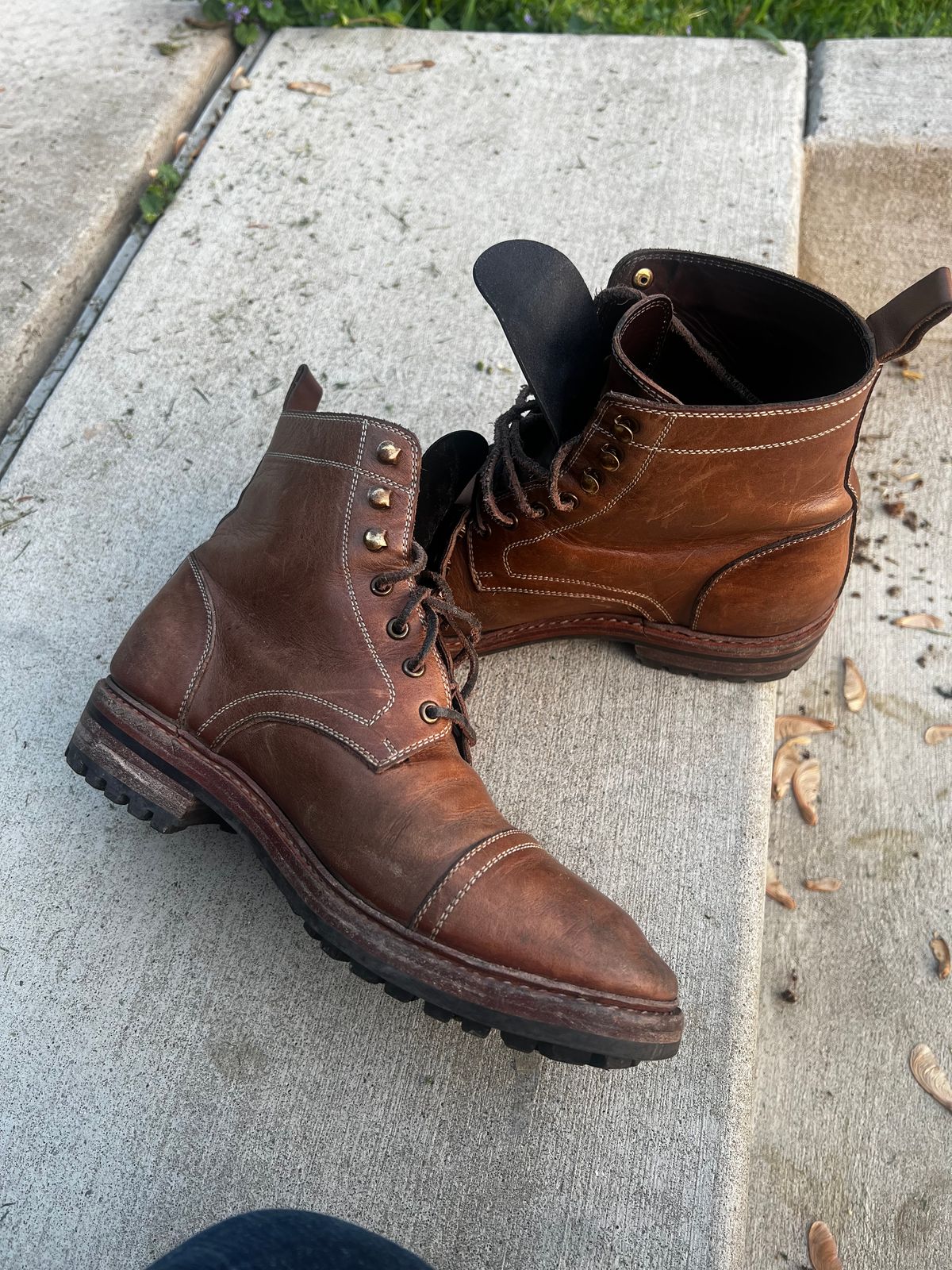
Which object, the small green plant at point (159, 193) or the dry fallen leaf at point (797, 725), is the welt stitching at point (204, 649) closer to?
the dry fallen leaf at point (797, 725)

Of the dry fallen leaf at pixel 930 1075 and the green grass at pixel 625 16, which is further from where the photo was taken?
the green grass at pixel 625 16

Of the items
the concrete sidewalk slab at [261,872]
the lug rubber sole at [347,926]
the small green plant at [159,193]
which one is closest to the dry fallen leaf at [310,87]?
the concrete sidewalk slab at [261,872]

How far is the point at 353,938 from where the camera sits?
4.84 ft

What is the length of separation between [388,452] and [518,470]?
1.03 feet

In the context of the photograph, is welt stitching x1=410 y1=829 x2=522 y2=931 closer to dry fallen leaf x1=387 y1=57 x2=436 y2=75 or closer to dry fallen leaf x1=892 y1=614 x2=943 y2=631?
dry fallen leaf x1=892 y1=614 x2=943 y2=631

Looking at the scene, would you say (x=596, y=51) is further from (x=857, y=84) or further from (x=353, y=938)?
(x=353, y=938)

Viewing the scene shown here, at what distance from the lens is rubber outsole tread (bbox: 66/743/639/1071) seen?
54.6 inches

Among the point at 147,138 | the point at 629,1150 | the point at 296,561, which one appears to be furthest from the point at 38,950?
the point at 147,138

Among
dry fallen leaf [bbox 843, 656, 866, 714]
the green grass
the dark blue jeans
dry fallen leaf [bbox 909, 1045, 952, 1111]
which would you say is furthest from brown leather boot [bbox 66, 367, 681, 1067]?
the green grass

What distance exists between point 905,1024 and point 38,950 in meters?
1.64

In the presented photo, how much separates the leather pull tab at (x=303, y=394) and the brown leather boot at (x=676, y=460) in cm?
32

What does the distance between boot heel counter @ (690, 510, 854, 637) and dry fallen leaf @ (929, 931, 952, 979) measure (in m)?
0.73

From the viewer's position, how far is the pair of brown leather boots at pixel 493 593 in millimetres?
1438

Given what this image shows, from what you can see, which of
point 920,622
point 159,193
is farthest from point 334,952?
point 159,193
